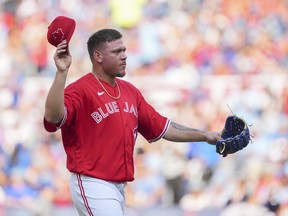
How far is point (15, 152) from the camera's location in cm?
1230

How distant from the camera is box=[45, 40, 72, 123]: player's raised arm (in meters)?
5.00

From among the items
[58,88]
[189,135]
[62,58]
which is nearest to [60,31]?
[62,58]

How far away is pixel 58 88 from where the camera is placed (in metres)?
5.00

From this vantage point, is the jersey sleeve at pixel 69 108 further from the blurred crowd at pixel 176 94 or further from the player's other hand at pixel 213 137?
the blurred crowd at pixel 176 94

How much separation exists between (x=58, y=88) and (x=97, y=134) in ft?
2.05

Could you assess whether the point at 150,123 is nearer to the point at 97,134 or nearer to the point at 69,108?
the point at 97,134

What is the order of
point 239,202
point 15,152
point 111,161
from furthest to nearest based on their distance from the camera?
point 15,152 → point 239,202 → point 111,161

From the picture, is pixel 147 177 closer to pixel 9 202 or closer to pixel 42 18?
pixel 9 202

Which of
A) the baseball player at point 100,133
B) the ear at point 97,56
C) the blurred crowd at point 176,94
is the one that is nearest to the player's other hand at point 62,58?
the baseball player at point 100,133

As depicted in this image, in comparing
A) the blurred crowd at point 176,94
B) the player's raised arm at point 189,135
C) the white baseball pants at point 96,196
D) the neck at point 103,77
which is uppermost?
the blurred crowd at point 176,94

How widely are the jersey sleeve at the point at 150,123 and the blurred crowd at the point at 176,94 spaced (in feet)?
16.1

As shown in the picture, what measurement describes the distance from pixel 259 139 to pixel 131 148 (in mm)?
6250

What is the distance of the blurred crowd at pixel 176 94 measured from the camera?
37.2 ft

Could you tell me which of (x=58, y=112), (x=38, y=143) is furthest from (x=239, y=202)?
(x=58, y=112)
